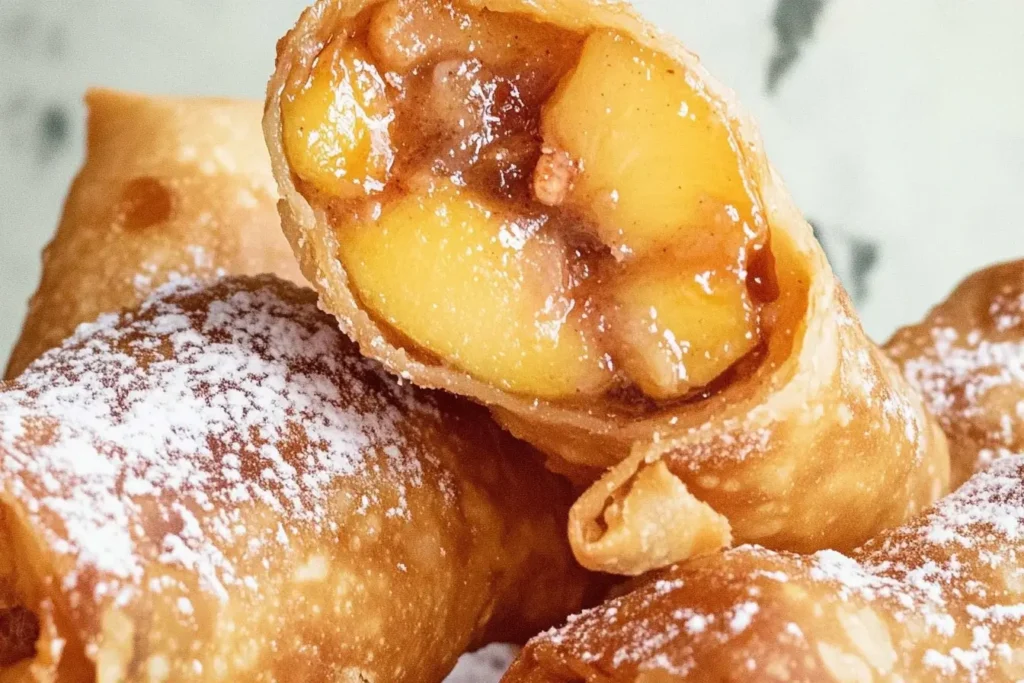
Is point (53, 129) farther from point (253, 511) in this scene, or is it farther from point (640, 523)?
point (640, 523)

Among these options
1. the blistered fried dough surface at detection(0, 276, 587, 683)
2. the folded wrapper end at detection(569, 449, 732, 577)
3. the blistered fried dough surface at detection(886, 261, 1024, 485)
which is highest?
the blistered fried dough surface at detection(886, 261, 1024, 485)

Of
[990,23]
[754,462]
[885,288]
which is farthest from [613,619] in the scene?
[990,23]

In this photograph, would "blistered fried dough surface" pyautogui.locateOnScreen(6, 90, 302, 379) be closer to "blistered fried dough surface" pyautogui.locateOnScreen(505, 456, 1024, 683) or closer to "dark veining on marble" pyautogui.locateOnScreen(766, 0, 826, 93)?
"blistered fried dough surface" pyautogui.locateOnScreen(505, 456, 1024, 683)

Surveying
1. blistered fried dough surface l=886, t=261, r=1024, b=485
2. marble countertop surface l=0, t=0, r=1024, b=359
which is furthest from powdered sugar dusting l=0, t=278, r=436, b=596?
marble countertop surface l=0, t=0, r=1024, b=359

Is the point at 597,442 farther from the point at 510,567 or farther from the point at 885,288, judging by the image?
the point at 885,288

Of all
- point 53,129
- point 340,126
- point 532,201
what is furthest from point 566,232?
point 53,129
